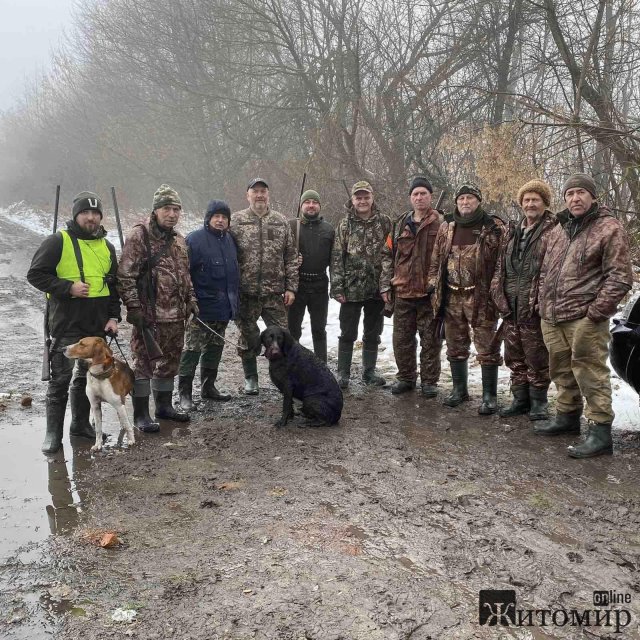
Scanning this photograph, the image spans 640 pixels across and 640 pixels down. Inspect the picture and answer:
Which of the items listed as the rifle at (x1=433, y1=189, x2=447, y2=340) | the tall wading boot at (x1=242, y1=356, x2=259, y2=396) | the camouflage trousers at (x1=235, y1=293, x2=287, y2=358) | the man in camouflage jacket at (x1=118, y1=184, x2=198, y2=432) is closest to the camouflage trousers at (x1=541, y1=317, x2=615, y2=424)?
Answer: the rifle at (x1=433, y1=189, x2=447, y2=340)

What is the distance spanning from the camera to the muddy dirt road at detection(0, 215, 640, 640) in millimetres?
2873

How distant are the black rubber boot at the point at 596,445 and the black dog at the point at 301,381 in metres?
2.13

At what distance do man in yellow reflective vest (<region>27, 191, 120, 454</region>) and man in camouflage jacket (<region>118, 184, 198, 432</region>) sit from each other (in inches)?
10.7

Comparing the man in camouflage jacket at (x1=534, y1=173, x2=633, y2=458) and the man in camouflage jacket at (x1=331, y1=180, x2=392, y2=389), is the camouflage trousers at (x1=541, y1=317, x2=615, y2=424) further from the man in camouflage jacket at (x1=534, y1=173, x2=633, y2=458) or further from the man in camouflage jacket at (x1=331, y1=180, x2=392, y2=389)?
the man in camouflage jacket at (x1=331, y1=180, x2=392, y2=389)

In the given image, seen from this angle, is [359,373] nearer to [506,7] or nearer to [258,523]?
A: [258,523]

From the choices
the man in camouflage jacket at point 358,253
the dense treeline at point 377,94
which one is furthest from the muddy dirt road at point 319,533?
the dense treeline at point 377,94

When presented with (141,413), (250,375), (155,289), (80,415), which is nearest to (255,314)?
(250,375)

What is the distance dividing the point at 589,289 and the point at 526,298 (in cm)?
78

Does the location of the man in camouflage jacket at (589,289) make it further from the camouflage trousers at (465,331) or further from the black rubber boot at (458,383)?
the black rubber boot at (458,383)

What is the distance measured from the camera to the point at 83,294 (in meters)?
5.09

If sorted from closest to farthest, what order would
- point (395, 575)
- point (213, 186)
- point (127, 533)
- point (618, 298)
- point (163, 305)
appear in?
1. point (395, 575)
2. point (127, 533)
3. point (618, 298)
4. point (163, 305)
5. point (213, 186)

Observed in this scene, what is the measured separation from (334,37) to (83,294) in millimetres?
12504

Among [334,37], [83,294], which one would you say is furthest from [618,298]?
[334,37]

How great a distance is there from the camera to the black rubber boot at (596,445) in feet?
16.0
